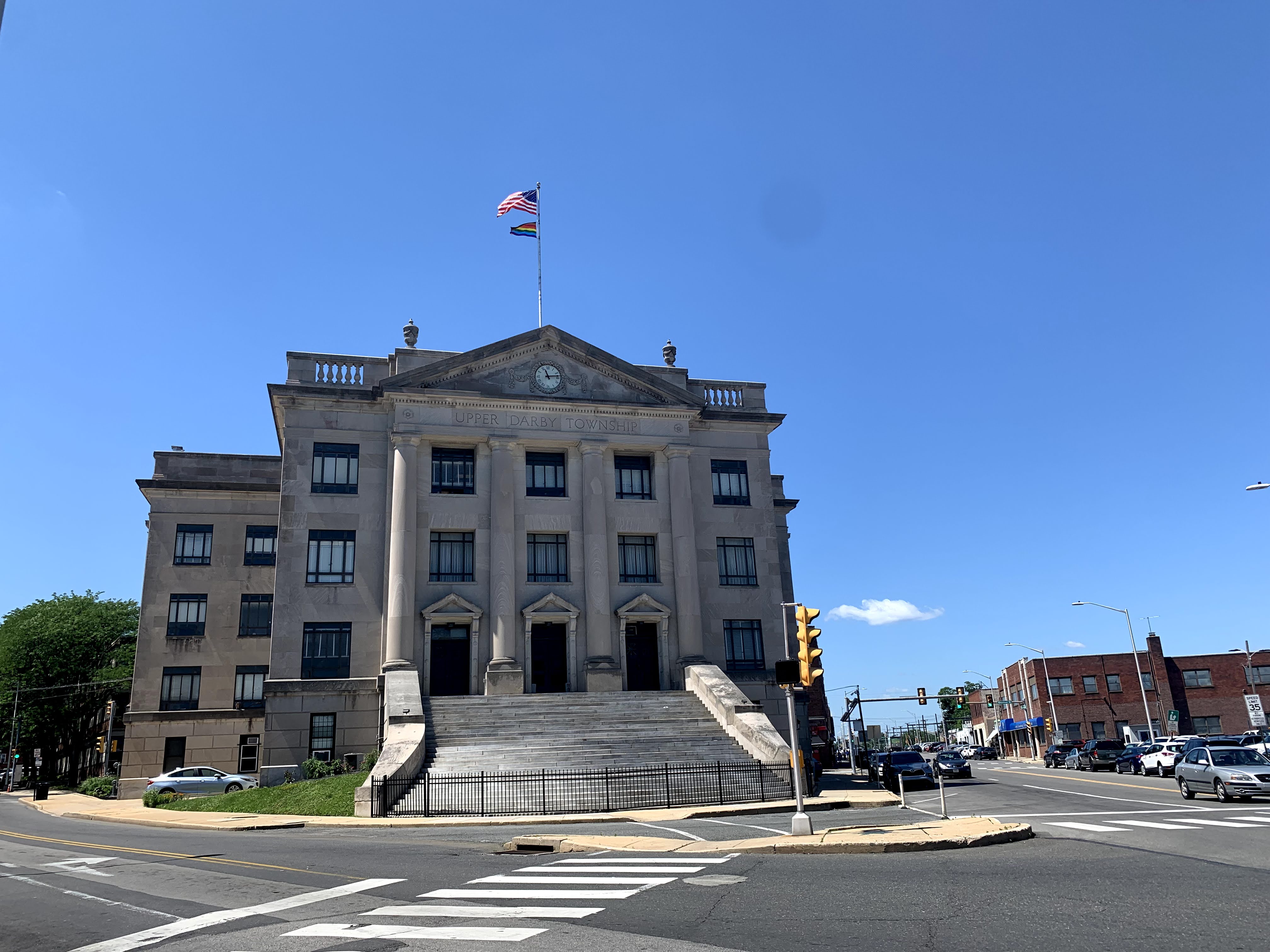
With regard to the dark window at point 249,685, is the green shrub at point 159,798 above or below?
below

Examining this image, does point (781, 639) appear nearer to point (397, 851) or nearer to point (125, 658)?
point (397, 851)

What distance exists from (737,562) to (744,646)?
3916mm

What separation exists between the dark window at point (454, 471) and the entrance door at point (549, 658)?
22.5 ft

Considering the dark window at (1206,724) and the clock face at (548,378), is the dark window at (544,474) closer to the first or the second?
the clock face at (548,378)

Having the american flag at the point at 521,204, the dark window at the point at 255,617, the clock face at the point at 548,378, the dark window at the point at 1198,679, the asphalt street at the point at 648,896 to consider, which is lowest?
the asphalt street at the point at 648,896

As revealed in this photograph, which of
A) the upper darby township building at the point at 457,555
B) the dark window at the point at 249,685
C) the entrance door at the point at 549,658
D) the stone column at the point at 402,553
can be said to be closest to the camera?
the stone column at the point at 402,553

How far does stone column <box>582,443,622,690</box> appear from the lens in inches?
1540

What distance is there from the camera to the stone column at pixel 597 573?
39125mm

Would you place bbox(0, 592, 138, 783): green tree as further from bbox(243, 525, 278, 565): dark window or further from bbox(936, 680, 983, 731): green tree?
bbox(936, 680, 983, 731): green tree

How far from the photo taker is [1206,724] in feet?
257

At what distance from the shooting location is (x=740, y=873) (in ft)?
43.1

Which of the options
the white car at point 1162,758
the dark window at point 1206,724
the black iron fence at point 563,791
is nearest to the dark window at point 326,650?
the black iron fence at point 563,791

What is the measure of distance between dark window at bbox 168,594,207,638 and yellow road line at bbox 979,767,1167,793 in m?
40.2

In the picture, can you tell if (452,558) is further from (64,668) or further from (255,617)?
(64,668)
